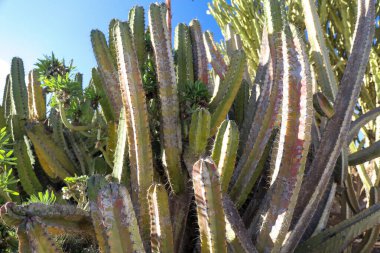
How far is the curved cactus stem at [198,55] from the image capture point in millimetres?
3183

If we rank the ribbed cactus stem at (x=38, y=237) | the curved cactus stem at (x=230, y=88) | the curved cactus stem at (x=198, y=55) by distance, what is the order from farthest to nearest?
the curved cactus stem at (x=198, y=55), the curved cactus stem at (x=230, y=88), the ribbed cactus stem at (x=38, y=237)

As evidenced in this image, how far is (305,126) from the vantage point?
215 cm

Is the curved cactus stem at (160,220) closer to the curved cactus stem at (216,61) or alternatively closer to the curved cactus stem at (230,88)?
the curved cactus stem at (230,88)

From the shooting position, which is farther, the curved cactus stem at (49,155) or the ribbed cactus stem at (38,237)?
the curved cactus stem at (49,155)

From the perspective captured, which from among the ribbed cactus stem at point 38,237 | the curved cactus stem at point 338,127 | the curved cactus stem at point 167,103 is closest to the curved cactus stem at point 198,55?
the curved cactus stem at point 167,103

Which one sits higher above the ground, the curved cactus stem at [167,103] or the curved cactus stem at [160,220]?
the curved cactus stem at [167,103]

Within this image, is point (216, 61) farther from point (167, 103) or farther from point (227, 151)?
point (227, 151)

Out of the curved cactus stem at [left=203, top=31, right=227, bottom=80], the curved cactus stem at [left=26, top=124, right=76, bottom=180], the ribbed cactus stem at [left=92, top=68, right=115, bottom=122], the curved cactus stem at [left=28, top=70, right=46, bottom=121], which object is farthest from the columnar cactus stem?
the curved cactus stem at [left=28, top=70, right=46, bottom=121]

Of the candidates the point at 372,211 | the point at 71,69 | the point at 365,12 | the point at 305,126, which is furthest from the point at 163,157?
the point at 365,12

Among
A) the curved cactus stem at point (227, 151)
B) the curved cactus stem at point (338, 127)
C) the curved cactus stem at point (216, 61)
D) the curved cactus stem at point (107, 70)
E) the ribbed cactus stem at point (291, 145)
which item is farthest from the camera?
the curved cactus stem at point (216, 61)

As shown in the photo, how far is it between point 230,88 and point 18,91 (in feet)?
6.89

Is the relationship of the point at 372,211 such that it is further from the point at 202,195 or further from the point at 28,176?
the point at 28,176

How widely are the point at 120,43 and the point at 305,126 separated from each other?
117cm

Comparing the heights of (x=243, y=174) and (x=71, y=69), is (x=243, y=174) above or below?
below
